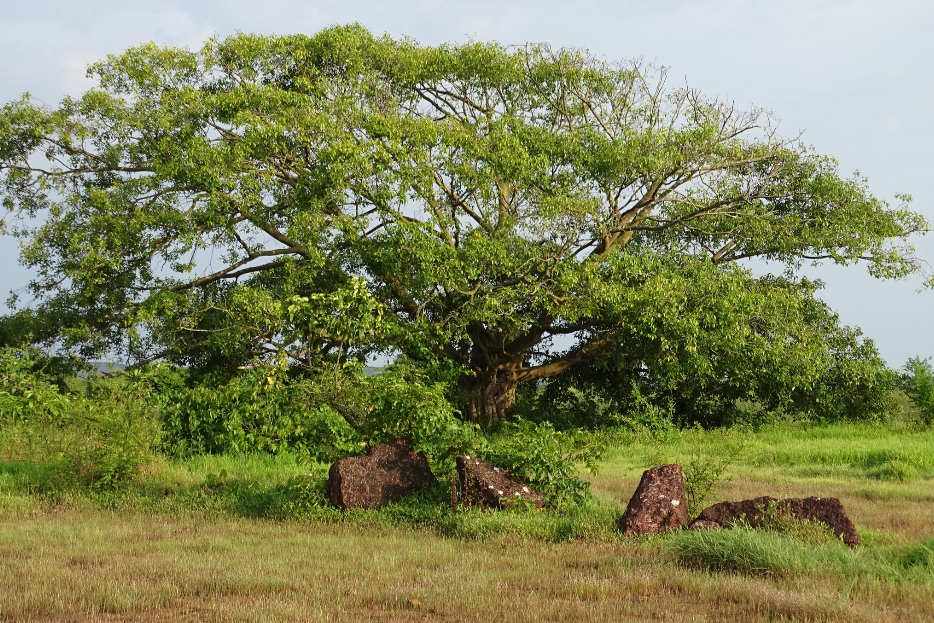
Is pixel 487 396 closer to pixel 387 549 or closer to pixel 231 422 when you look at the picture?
pixel 231 422

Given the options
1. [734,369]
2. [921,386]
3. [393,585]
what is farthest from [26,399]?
[921,386]

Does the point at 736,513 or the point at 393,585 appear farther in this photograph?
the point at 736,513

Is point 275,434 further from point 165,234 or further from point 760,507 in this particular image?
point 760,507

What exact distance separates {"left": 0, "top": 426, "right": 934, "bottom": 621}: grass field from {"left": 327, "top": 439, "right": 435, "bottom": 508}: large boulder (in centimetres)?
32

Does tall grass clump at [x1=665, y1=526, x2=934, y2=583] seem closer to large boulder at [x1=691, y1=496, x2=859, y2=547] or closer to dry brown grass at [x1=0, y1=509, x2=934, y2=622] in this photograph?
dry brown grass at [x1=0, y1=509, x2=934, y2=622]

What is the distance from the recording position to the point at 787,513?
8445 millimetres

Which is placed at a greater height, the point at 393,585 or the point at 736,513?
the point at 736,513

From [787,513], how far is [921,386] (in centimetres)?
1624

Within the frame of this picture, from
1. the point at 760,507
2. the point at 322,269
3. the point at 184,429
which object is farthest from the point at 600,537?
the point at 322,269

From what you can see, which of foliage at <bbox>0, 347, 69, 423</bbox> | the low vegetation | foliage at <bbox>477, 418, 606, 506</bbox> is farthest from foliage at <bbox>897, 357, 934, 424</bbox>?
foliage at <bbox>0, 347, 69, 423</bbox>

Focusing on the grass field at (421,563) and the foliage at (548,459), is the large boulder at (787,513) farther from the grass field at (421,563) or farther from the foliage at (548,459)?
the foliage at (548,459)

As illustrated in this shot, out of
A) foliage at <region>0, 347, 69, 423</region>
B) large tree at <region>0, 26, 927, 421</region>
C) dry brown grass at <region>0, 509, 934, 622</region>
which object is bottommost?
dry brown grass at <region>0, 509, 934, 622</region>

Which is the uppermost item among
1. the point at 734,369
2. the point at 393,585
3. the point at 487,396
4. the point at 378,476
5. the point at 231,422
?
the point at 734,369

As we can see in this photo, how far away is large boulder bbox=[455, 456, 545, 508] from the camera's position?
10.1 metres
